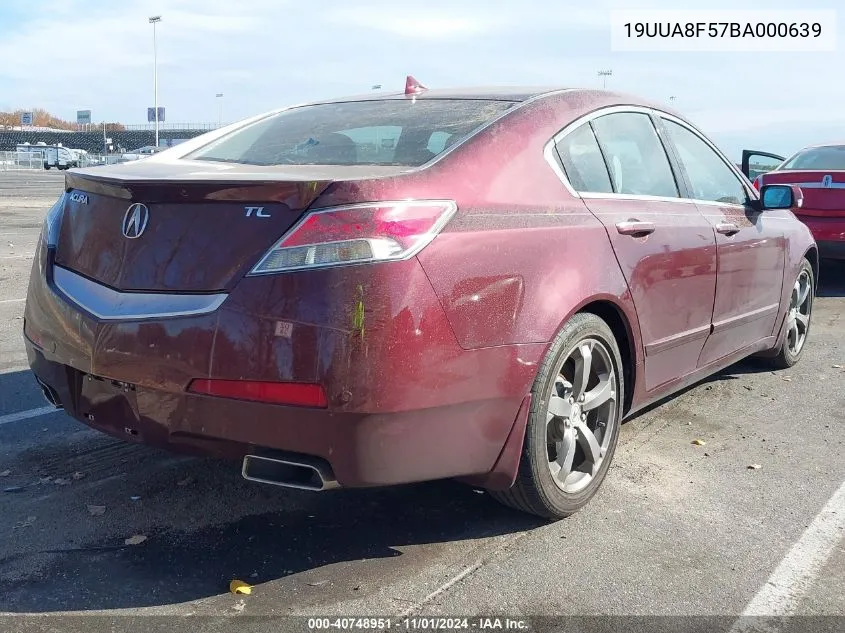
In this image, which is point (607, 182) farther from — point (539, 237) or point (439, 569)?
point (439, 569)

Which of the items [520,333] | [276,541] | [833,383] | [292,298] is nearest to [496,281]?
[520,333]

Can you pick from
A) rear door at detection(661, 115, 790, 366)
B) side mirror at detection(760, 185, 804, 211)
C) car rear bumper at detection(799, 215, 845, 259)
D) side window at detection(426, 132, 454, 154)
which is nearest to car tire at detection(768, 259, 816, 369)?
rear door at detection(661, 115, 790, 366)

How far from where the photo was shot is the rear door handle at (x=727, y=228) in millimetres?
4254

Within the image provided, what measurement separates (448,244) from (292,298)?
0.52 metres

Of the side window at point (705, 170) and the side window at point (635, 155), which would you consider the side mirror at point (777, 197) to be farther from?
the side window at point (635, 155)

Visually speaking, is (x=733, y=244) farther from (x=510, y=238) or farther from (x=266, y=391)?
(x=266, y=391)

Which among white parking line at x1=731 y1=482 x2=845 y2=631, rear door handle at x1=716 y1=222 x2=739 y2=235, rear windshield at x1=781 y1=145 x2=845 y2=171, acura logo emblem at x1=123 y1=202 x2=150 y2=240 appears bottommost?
white parking line at x1=731 y1=482 x2=845 y2=631

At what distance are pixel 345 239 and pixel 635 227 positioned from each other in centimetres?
148

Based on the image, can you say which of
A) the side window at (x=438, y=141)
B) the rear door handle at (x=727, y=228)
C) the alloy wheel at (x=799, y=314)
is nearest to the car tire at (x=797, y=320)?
the alloy wheel at (x=799, y=314)

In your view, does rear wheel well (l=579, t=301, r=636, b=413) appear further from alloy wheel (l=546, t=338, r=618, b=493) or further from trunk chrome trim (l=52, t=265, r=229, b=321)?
trunk chrome trim (l=52, t=265, r=229, b=321)

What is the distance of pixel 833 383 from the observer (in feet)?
18.0

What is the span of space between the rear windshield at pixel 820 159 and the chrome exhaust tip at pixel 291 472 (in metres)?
7.90

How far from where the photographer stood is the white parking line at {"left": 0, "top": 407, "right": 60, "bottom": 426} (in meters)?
4.34

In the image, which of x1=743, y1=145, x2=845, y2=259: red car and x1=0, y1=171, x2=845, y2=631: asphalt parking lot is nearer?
x1=0, y1=171, x2=845, y2=631: asphalt parking lot
